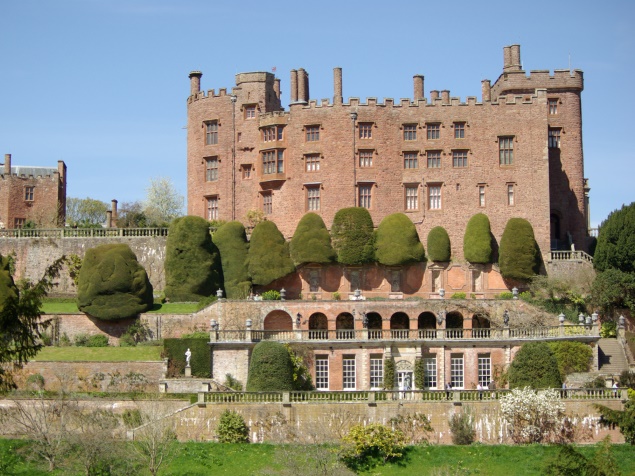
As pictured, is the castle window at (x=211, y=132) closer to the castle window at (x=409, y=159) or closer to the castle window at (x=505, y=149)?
the castle window at (x=409, y=159)

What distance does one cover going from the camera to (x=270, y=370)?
157 feet

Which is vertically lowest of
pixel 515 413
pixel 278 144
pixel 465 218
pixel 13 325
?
pixel 515 413

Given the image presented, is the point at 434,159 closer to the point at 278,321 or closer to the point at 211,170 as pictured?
the point at 211,170

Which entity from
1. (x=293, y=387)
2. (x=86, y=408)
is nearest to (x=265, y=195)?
(x=293, y=387)

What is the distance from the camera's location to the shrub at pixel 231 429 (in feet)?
141

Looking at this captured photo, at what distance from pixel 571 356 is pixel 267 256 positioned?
17.8 m

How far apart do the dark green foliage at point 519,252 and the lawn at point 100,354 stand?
19771mm

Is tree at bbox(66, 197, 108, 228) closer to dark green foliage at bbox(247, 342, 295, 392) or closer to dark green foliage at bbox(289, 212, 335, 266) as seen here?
dark green foliage at bbox(289, 212, 335, 266)

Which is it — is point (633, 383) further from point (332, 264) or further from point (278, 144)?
point (278, 144)

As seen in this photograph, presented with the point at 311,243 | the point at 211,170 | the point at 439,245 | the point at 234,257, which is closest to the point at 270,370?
the point at 234,257

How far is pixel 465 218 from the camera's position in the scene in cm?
6312

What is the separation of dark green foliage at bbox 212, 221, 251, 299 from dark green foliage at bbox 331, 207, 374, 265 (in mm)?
5066

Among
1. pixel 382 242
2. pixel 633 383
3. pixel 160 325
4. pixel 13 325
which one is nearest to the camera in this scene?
pixel 13 325

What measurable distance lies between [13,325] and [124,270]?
33001mm
